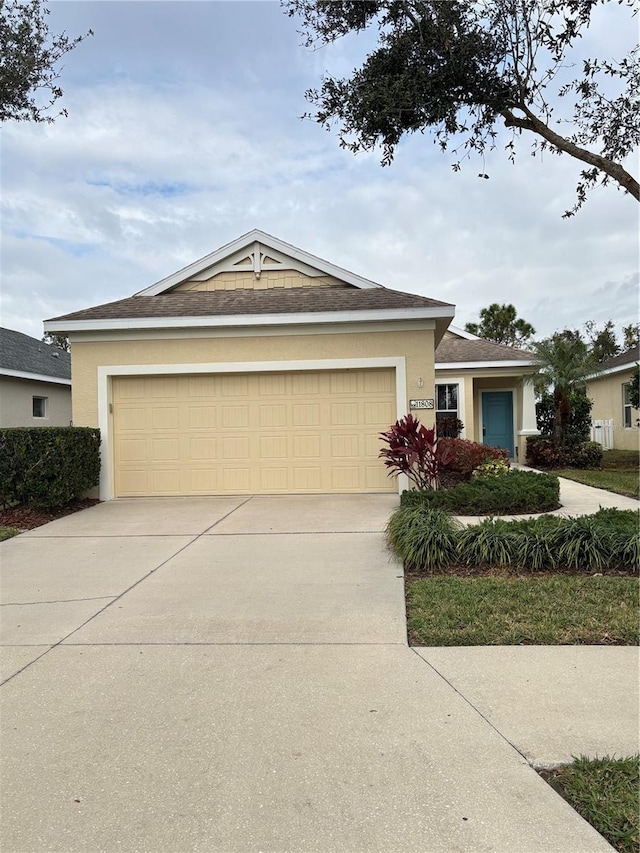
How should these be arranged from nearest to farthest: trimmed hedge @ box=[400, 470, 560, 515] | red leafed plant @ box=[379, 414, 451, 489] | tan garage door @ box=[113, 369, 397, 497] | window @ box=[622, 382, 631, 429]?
1. trimmed hedge @ box=[400, 470, 560, 515]
2. red leafed plant @ box=[379, 414, 451, 489]
3. tan garage door @ box=[113, 369, 397, 497]
4. window @ box=[622, 382, 631, 429]

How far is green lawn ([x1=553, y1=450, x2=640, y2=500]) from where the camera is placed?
11.4m

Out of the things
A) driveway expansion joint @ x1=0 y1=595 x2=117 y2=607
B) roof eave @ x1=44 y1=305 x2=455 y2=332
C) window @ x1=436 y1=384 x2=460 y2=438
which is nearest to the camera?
driveway expansion joint @ x1=0 y1=595 x2=117 y2=607

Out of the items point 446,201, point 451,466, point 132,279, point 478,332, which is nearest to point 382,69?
point 446,201

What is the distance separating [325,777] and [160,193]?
534 inches

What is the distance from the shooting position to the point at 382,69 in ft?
27.2

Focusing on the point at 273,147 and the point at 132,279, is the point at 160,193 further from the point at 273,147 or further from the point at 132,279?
the point at 132,279

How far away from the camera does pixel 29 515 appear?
9.22m

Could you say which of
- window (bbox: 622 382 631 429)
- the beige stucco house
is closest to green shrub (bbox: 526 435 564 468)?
window (bbox: 622 382 631 429)

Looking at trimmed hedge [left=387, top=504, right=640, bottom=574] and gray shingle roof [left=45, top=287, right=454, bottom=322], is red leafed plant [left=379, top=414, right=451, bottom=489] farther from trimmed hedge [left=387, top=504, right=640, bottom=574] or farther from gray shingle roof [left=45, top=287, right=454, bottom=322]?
gray shingle roof [left=45, top=287, right=454, bottom=322]

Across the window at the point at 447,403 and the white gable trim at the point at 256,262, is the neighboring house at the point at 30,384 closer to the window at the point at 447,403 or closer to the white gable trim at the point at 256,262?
the white gable trim at the point at 256,262

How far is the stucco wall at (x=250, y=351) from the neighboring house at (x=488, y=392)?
23.3ft

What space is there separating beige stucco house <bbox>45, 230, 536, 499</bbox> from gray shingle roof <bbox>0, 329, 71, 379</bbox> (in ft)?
27.1

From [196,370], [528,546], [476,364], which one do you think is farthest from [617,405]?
[528,546]

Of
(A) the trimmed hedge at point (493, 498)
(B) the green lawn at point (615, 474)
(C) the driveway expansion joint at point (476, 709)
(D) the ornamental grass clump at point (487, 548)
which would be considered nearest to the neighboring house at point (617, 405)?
(B) the green lawn at point (615, 474)
